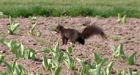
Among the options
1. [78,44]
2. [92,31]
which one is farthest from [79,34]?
[92,31]

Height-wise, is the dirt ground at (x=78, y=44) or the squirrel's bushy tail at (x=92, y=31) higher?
the squirrel's bushy tail at (x=92, y=31)

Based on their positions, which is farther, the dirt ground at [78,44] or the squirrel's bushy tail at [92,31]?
the squirrel's bushy tail at [92,31]

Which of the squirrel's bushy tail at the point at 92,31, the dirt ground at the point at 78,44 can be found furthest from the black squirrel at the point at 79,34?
the dirt ground at the point at 78,44

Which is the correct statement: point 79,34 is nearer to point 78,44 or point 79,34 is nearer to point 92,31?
point 78,44

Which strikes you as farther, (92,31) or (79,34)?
(79,34)

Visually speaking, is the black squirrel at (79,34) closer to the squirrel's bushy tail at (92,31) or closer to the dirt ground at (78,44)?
the squirrel's bushy tail at (92,31)

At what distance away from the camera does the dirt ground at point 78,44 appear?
8234 millimetres

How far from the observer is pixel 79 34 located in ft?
33.8

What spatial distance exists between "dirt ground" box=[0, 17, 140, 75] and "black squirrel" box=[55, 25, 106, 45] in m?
0.14

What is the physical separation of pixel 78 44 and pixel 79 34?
23 centimetres

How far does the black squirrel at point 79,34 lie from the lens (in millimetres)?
9784

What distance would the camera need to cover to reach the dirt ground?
27.0ft

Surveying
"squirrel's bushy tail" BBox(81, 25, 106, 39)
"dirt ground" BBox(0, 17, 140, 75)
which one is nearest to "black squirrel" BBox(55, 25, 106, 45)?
"squirrel's bushy tail" BBox(81, 25, 106, 39)

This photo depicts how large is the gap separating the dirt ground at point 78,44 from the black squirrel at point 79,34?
0.14 m
